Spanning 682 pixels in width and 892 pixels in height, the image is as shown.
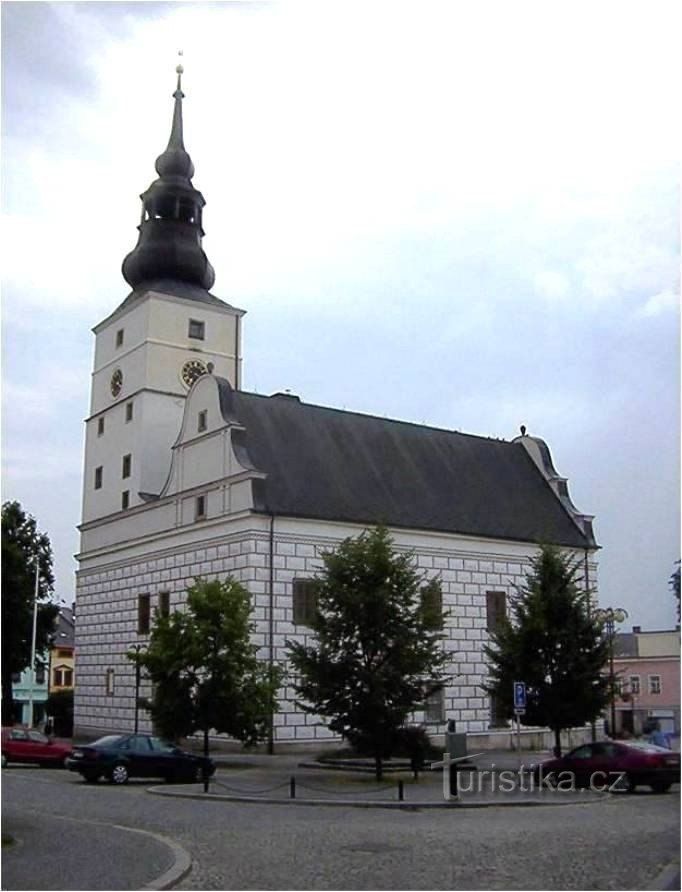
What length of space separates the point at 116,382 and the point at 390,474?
46.7 ft

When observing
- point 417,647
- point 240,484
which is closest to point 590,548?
point 240,484

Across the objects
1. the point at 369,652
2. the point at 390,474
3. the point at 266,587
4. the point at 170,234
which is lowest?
the point at 369,652

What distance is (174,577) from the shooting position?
4347 centimetres

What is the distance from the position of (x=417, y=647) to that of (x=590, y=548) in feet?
78.1

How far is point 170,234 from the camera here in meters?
51.4

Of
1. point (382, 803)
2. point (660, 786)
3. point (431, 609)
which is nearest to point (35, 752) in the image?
point (431, 609)

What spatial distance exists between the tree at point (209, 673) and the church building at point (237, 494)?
6.26m

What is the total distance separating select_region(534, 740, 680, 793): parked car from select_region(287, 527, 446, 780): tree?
4028 mm

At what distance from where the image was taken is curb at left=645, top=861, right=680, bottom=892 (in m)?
12.7

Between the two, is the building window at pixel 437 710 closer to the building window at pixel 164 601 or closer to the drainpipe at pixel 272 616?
the drainpipe at pixel 272 616

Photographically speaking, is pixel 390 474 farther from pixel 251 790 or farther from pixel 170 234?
pixel 251 790

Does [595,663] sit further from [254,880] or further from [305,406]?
[254,880]

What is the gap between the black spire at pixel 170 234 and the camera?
5128 cm

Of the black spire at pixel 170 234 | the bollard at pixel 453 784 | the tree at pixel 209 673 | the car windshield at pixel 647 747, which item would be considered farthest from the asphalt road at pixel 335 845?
the black spire at pixel 170 234
